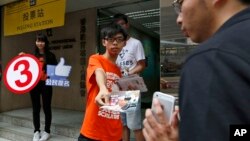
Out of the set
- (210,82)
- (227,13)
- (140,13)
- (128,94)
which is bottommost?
(128,94)

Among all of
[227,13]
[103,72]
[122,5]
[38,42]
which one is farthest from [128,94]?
[122,5]

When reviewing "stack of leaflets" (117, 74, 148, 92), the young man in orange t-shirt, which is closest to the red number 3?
the young man in orange t-shirt

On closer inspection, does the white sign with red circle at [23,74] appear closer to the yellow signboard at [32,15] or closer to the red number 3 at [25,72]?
the red number 3 at [25,72]

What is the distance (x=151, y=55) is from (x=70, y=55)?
1.98 meters

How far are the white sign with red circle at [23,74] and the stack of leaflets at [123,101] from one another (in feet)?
4.82

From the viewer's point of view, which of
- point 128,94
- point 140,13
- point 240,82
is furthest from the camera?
point 140,13

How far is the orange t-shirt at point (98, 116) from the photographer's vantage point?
2.36 meters

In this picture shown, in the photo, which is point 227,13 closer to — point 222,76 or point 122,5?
point 222,76

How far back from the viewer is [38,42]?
4727 mm

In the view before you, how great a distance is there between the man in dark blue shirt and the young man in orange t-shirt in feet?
5.21

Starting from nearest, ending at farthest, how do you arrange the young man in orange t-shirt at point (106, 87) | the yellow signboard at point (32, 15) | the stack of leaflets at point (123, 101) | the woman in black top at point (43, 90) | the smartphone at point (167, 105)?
the smartphone at point (167, 105)
the stack of leaflets at point (123, 101)
the young man in orange t-shirt at point (106, 87)
the woman in black top at point (43, 90)
the yellow signboard at point (32, 15)

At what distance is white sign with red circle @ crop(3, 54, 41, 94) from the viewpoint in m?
3.13

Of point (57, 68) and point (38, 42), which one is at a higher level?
point (38, 42)

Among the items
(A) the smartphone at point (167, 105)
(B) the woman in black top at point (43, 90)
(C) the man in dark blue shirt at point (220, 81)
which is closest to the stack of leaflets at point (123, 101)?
(A) the smartphone at point (167, 105)
